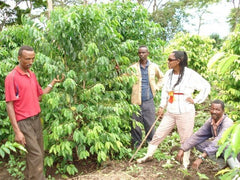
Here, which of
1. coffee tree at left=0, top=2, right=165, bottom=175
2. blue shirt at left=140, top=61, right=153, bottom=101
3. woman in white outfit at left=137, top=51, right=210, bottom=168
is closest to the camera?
coffee tree at left=0, top=2, right=165, bottom=175

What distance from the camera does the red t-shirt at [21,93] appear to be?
2844mm

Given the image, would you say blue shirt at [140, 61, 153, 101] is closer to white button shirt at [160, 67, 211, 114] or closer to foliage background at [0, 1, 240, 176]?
foliage background at [0, 1, 240, 176]

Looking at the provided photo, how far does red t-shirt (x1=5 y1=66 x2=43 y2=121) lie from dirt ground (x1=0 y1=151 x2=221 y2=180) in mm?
1235

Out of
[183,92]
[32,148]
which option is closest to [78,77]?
[32,148]

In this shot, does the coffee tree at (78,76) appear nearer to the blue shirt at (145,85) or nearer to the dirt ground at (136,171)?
the dirt ground at (136,171)

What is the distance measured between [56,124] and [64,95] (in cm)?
42

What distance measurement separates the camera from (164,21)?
703 inches

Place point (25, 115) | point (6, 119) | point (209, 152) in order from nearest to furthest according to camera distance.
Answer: point (25, 115) < point (209, 152) < point (6, 119)

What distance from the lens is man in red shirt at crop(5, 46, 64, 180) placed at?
9.38 feet

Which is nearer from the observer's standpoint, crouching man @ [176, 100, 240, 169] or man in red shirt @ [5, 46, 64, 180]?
man in red shirt @ [5, 46, 64, 180]

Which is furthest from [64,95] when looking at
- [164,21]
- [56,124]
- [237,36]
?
[164,21]

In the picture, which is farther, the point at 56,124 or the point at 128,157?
the point at 128,157

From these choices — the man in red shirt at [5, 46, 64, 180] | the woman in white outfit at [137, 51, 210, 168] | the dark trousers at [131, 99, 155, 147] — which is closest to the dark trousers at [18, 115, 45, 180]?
the man in red shirt at [5, 46, 64, 180]

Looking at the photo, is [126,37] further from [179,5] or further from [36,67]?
[179,5]
